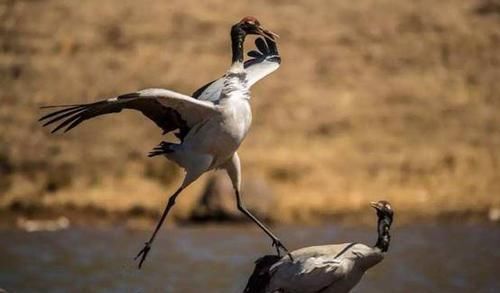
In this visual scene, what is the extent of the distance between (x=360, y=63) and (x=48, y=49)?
10682 millimetres

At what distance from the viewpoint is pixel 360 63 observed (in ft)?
152

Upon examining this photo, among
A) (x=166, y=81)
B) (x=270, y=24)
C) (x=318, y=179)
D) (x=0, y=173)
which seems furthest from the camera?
(x=270, y=24)

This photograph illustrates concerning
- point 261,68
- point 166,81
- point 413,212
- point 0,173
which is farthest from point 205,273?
point 166,81

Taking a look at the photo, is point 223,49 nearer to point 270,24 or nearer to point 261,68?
point 270,24

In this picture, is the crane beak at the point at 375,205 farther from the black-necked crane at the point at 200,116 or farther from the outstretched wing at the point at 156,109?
the outstretched wing at the point at 156,109

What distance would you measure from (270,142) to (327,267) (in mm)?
26498

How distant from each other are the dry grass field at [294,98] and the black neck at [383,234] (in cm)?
1984

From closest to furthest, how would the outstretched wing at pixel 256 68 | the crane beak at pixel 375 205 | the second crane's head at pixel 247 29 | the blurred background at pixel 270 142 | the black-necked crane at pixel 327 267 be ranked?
1. the black-necked crane at pixel 327 267
2. the crane beak at pixel 375 205
3. the outstretched wing at pixel 256 68
4. the second crane's head at pixel 247 29
5. the blurred background at pixel 270 142

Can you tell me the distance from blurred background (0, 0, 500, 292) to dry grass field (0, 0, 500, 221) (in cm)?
7

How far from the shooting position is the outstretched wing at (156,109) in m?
14.7

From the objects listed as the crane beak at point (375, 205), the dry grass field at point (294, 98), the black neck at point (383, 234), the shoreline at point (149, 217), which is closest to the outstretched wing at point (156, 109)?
the crane beak at point (375, 205)

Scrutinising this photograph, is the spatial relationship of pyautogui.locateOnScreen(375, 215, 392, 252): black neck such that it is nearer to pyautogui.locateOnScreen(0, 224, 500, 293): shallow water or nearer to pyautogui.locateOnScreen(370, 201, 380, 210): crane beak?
pyautogui.locateOnScreen(370, 201, 380, 210): crane beak

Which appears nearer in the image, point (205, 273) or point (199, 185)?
point (205, 273)

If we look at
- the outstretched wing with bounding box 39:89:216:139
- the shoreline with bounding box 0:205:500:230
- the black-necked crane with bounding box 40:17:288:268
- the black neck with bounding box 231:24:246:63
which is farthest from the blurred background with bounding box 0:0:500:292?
the black neck with bounding box 231:24:246:63
